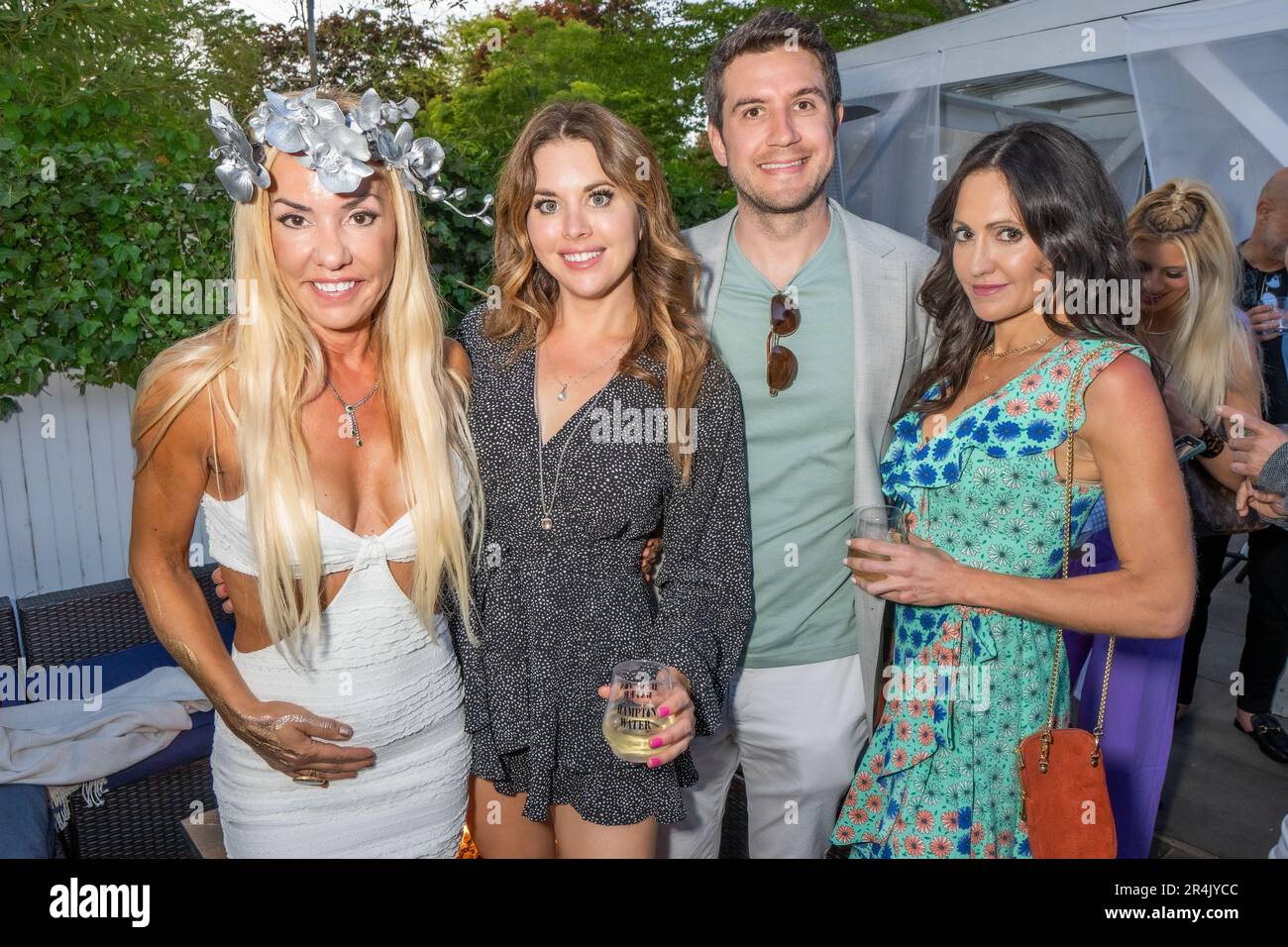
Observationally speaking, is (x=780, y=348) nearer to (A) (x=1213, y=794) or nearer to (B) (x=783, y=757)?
(B) (x=783, y=757)


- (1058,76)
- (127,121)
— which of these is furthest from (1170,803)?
(127,121)

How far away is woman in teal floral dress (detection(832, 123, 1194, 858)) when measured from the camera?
1.93m

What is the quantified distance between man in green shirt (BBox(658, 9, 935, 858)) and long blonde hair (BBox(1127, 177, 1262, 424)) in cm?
121

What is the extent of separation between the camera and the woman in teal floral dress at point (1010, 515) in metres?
1.93

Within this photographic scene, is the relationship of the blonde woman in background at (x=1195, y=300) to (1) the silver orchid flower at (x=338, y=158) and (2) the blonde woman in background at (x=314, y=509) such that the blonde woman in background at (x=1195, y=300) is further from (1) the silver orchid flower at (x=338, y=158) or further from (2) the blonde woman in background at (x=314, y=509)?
(1) the silver orchid flower at (x=338, y=158)

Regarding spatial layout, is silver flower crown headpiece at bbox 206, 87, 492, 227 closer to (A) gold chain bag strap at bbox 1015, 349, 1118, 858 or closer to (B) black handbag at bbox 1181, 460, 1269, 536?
(A) gold chain bag strap at bbox 1015, 349, 1118, 858

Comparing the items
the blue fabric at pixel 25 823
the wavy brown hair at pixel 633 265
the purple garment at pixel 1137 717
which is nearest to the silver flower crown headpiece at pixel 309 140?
the wavy brown hair at pixel 633 265

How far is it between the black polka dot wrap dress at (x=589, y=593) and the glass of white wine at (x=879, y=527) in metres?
0.28

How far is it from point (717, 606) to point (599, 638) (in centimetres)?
27

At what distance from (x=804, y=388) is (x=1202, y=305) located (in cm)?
180

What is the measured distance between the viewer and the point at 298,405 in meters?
1.92

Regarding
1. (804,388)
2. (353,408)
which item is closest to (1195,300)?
(804,388)
